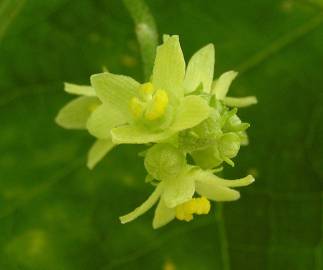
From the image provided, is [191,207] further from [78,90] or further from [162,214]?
[78,90]

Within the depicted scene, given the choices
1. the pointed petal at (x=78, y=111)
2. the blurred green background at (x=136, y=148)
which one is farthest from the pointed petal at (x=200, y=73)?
the blurred green background at (x=136, y=148)

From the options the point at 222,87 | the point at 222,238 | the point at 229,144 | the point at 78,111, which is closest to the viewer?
the point at 229,144

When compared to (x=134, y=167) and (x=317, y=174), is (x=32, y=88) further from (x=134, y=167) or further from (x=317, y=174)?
(x=317, y=174)

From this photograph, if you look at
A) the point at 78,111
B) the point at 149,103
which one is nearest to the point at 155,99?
the point at 149,103

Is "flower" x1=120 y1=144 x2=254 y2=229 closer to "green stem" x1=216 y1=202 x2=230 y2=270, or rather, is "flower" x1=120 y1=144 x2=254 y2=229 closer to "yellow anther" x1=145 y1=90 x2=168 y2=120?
"yellow anther" x1=145 y1=90 x2=168 y2=120

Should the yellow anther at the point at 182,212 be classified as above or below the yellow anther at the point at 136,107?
below

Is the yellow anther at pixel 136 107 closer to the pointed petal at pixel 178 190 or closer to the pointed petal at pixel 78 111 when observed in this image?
the pointed petal at pixel 178 190
